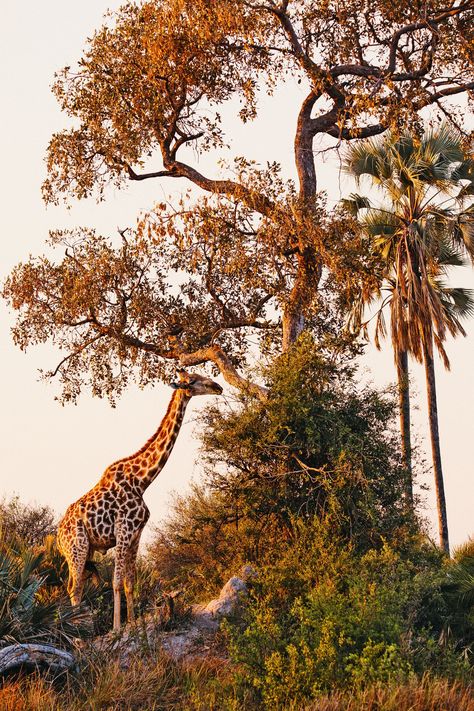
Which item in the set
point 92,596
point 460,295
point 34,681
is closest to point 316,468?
point 92,596

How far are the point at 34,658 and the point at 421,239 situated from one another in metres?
18.4

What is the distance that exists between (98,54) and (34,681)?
1424cm

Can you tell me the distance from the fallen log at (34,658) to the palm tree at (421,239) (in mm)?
15849

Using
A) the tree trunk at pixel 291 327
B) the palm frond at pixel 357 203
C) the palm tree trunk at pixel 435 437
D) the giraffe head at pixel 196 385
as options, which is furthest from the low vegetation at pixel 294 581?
the palm frond at pixel 357 203

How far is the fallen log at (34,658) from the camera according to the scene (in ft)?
42.7

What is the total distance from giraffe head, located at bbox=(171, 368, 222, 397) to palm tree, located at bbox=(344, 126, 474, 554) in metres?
11.1

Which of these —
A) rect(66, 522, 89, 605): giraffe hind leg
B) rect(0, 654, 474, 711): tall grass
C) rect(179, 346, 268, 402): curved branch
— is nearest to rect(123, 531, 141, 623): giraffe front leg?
rect(66, 522, 89, 605): giraffe hind leg

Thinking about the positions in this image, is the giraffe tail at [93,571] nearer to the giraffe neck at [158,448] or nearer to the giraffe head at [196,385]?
the giraffe neck at [158,448]

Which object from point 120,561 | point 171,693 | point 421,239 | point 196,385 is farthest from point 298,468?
point 421,239

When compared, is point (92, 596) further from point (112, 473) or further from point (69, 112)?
point (69, 112)

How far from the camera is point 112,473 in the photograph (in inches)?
675

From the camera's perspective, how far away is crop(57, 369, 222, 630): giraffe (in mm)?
16234

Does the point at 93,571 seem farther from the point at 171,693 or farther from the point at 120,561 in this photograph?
the point at 171,693

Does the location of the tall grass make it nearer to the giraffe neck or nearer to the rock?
the rock
